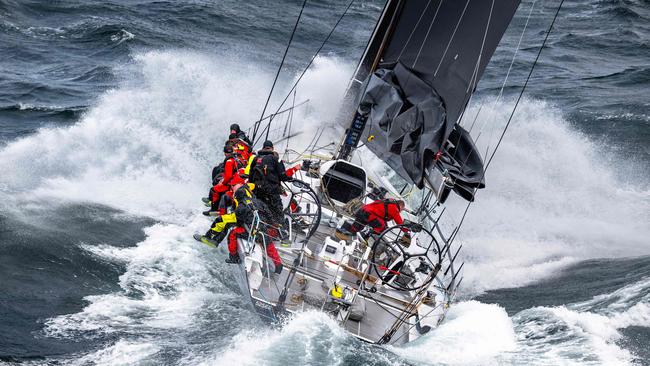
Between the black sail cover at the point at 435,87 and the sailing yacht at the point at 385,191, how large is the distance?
14 millimetres

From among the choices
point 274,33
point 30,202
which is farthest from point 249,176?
point 274,33

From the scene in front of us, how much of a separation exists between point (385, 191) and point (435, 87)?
2.09m

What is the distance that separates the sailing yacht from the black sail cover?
14 mm

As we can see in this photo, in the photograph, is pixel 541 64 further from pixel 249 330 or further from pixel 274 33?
pixel 249 330

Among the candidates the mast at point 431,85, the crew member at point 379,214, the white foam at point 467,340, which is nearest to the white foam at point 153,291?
the crew member at point 379,214

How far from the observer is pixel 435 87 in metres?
9.36

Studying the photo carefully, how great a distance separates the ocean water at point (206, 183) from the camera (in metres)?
7.46

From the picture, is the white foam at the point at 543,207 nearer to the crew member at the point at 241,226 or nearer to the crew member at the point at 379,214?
the crew member at the point at 379,214

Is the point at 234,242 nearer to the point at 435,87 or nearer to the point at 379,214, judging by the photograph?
the point at 379,214

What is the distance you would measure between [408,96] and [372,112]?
593 millimetres

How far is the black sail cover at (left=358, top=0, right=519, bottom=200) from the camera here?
888 centimetres

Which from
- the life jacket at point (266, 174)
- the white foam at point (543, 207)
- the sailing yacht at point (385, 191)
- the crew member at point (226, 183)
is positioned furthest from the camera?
the white foam at point (543, 207)

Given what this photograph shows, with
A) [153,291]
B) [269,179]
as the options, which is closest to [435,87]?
[269,179]

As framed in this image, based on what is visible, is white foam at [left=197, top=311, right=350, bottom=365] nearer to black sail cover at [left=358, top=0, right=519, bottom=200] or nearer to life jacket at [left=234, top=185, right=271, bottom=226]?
life jacket at [left=234, top=185, right=271, bottom=226]
